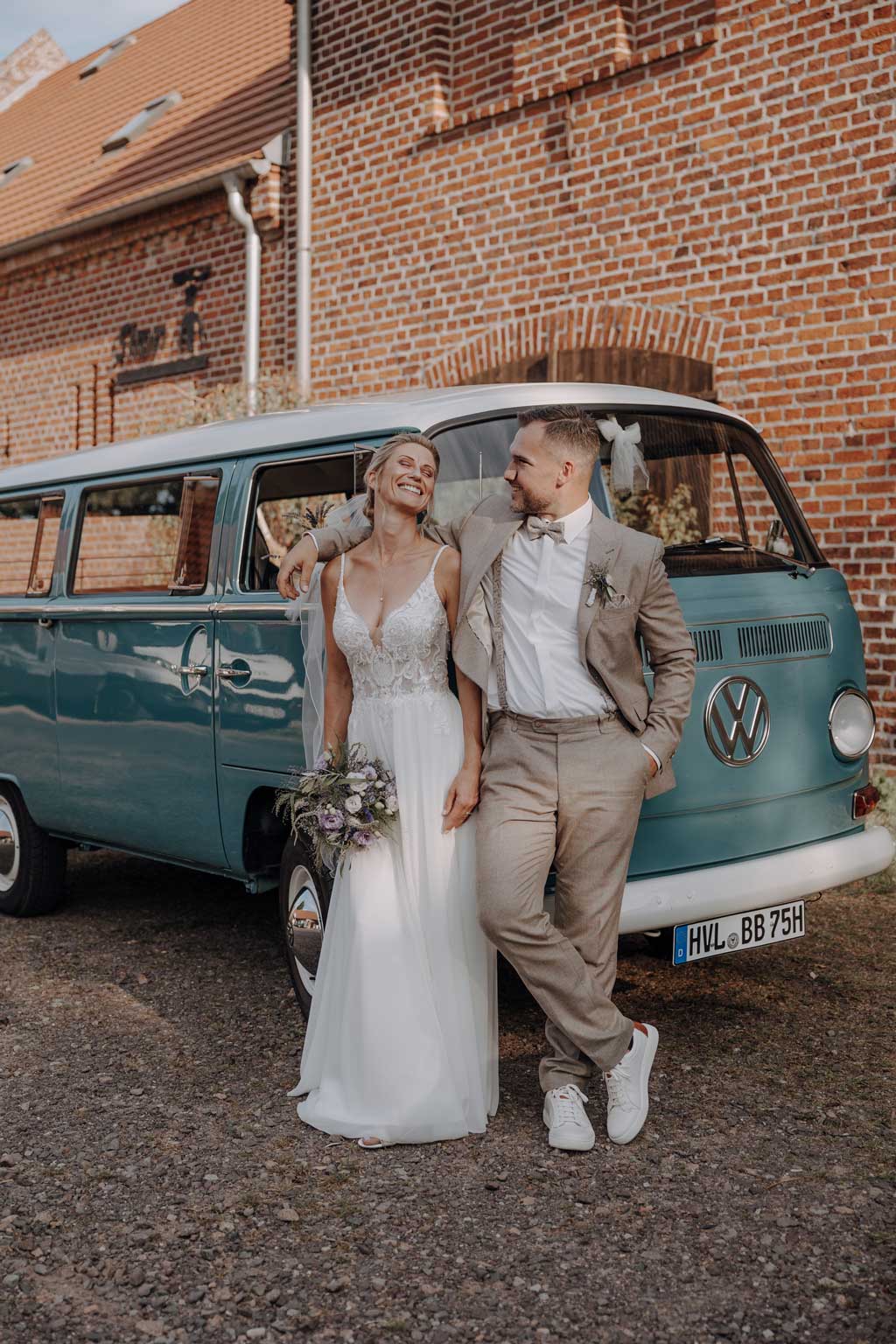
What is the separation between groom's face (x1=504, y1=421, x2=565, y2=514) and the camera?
12.6ft

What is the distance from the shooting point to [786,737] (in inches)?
178

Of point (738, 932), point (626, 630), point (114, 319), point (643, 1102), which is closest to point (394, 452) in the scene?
point (626, 630)

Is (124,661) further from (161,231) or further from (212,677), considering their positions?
(161,231)

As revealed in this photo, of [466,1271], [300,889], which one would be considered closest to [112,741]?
[300,889]

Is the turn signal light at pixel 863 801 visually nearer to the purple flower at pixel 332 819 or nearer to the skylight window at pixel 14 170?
the purple flower at pixel 332 819

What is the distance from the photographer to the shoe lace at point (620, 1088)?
3.86m

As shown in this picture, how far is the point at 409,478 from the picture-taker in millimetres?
3957

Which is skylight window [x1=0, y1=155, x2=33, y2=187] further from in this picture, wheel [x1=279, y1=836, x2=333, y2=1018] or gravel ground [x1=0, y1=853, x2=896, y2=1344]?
wheel [x1=279, y1=836, x2=333, y2=1018]

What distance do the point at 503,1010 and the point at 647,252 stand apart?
583 centimetres

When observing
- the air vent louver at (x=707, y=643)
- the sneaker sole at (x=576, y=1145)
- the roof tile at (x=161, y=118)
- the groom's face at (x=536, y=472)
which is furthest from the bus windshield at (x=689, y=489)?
the roof tile at (x=161, y=118)

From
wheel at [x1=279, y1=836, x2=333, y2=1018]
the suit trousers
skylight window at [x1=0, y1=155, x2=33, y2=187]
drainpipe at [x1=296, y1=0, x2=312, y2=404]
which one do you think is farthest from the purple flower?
skylight window at [x1=0, y1=155, x2=33, y2=187]

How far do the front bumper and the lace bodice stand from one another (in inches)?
34.9

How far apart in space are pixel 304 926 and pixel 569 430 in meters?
1.90

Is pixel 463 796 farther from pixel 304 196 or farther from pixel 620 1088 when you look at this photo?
pixel 304 196
